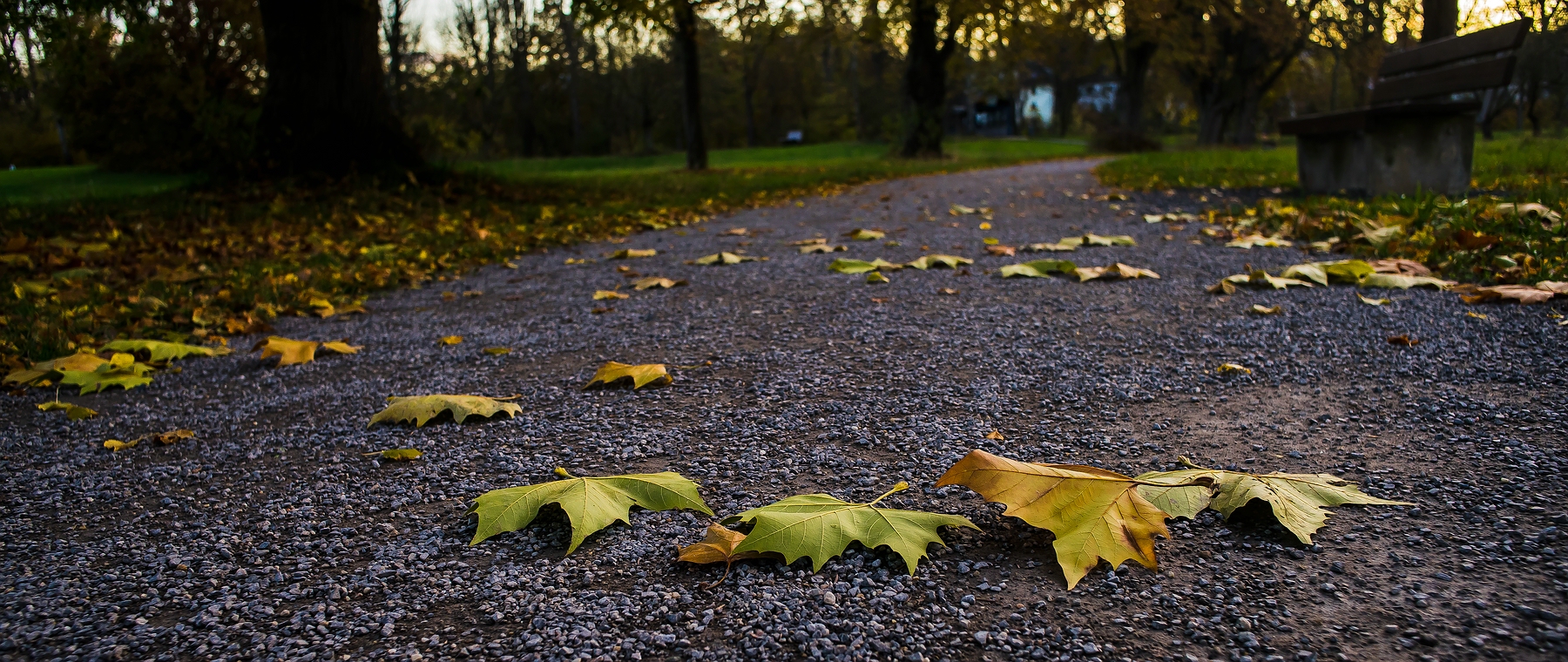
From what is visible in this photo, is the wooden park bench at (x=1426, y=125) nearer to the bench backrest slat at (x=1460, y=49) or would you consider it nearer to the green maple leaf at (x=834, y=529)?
the bench backrest slat at (x=1460, y=49)

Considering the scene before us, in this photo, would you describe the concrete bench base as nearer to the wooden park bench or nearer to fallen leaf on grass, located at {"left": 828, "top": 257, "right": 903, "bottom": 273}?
the wooden park bench

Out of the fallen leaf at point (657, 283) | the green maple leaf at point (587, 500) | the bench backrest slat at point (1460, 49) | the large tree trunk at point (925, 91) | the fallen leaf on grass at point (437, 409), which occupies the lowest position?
the green maple leaf at point (587, 500)

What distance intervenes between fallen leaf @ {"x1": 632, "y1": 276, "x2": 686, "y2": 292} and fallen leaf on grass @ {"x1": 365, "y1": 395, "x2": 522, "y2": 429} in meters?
2.05

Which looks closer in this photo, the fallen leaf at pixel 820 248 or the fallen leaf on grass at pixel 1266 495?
the fallen leaf on grass at pixel 1266 495

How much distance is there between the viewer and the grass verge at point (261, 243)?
12.8 feet

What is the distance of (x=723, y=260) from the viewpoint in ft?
17.4

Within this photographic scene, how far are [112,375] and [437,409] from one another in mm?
1378

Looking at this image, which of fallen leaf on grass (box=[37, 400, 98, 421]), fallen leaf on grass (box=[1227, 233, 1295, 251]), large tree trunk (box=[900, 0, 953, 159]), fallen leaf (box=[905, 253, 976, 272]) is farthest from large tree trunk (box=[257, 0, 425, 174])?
large tree trunk (box=[900, 0, 953, 159])

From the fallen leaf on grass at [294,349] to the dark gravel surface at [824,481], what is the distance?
81 mm

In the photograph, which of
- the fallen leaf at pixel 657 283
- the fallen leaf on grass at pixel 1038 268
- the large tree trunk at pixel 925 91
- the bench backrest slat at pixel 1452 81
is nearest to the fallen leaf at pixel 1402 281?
the fallen leaf on grass at pixel 1038 268

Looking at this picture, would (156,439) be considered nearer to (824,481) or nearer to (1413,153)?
(824,481)

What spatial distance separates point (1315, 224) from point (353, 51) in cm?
885

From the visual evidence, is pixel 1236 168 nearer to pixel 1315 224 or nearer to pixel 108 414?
pixel 1315 224

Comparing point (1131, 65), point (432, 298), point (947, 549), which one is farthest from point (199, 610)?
point (1131, 65)
